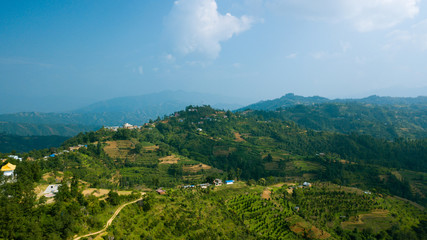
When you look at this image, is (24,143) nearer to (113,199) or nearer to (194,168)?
(194,168)

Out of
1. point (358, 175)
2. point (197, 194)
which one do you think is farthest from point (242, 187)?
point (358, 175)

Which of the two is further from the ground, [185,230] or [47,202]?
[47,202]

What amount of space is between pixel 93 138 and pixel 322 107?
17206cm

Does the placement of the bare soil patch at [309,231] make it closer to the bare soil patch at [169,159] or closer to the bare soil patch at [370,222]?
the bare soil patch at [370,222]

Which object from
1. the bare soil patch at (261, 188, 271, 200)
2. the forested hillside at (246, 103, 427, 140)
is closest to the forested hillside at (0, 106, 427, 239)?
the bare soil patch at (261, 188, 271, 200)

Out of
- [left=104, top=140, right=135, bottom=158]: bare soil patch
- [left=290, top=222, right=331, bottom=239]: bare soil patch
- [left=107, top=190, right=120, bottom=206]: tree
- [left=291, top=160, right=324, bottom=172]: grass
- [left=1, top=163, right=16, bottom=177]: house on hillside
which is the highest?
[left=1, top=163, right=16, bottom=177]: house on hillside

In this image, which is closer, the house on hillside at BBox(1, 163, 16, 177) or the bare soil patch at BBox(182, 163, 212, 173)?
the house on hillside at BBox(1, 163, 16, 177)

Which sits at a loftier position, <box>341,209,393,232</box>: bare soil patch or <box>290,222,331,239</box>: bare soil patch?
<box>290,222,331,239</box>: bare soil patch

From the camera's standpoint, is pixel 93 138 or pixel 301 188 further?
pixel 93 138

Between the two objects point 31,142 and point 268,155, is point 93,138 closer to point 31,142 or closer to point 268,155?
point 268,155

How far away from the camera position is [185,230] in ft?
82.9

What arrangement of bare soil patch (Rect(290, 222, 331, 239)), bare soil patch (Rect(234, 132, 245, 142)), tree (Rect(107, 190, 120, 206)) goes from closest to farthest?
1. tree (Rect(107, 190, 120, 206))
2. bare soil patch (Rect(290, 222, 331, 239))
3. bare soil patch (Rect(234, 132, 245, 142))

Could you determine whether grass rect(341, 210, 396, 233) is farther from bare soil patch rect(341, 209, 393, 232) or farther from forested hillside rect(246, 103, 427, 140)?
forested hillside rect(246, 103, 427, 140)

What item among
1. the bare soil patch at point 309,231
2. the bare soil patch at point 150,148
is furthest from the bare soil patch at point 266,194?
the bare soil patch at point 150,148
